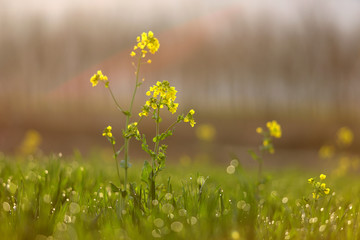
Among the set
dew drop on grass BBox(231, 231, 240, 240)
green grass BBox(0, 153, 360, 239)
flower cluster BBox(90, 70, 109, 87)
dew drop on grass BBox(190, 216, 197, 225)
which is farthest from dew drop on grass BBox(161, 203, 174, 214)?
flower cluster BBox(90, 70, 109, 87)

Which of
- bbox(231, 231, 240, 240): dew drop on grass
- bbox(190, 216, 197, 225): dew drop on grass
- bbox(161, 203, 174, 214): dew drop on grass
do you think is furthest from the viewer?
bbox(161, 203, 174, 214): dew drop on grass

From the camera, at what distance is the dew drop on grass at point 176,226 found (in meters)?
1.34

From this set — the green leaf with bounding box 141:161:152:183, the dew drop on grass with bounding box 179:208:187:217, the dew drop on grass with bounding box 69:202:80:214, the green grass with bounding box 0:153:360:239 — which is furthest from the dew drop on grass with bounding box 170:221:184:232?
the dew drop on grass with bounding box 69:202:80:214

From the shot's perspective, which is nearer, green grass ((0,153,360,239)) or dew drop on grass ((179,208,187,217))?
green grass ((0,153,360,239))

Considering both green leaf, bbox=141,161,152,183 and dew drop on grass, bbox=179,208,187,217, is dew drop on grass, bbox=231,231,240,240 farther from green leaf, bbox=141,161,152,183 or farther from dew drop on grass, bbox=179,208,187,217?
green leaf, bbox=141,161,152,183

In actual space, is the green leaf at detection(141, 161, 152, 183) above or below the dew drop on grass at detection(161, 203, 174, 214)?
above

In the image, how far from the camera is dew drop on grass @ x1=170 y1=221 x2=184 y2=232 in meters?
1.34

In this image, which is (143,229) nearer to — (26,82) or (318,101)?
(26,82)

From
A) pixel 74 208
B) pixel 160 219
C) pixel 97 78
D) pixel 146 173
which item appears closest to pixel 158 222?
pixel 160 219

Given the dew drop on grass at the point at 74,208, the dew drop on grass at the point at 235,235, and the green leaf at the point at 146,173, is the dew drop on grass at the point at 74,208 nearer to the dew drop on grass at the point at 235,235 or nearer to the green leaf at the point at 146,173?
the green leaf at the point at 146,173

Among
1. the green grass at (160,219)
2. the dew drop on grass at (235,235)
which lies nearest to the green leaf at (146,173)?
the green grass at (160,219)

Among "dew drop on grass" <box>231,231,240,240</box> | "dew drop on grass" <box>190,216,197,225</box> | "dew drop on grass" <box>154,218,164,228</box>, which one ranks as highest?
"dew drop on grass" <box>154,218,164,228</box>

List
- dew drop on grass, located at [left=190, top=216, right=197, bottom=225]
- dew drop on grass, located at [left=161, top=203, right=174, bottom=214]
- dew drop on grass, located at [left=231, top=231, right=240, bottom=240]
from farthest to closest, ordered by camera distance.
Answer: dew drop on grass, located at [left=161, top=203, right=174, bottom=214] < dew drop on grass, located at [left=190, top=216, right=197, bottom=225] < dew drop on grass, located at [left=231, top=231, right=240, bottom=240]

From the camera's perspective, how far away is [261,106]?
60.0 ft
